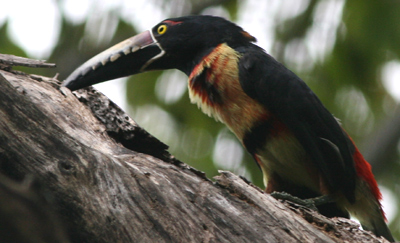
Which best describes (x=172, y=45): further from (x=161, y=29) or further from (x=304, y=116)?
(x=304, y=116)

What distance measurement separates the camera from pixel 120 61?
444 centimetres

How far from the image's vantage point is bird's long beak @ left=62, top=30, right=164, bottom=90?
13.7 feet

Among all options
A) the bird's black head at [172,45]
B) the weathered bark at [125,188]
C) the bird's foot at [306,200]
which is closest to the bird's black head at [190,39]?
the bird's black head at [172,45]

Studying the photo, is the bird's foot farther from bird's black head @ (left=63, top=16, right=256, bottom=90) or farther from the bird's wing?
bird's black head @ (left=63, top=16, right=256, bottom=90)

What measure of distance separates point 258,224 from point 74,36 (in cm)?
548

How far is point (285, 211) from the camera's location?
3115 millimetres

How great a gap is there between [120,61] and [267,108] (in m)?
1.40

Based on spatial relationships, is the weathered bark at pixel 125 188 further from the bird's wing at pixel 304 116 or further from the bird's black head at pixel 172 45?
the bird's black head at pixel 172 45

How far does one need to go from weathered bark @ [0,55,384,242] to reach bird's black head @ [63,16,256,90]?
96cm

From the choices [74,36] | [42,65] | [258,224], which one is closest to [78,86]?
[42,65]

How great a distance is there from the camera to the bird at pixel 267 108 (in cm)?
414

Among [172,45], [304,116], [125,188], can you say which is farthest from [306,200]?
[172,45]

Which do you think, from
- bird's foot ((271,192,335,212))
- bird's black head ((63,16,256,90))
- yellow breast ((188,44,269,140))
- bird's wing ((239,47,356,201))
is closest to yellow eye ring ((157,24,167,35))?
bird's black head ((63,16,256,90))

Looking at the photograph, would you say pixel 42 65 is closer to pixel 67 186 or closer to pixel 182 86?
pixel 67 186
